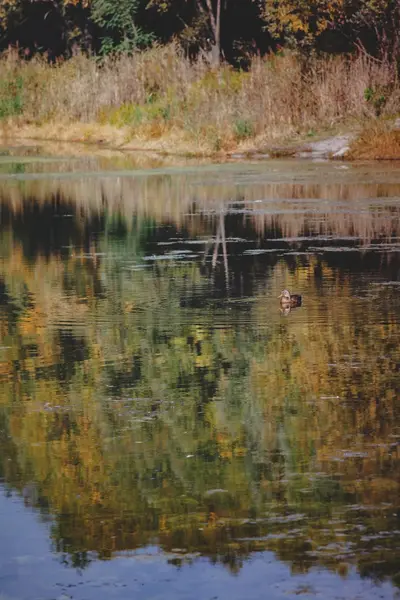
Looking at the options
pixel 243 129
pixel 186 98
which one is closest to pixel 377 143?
pixel 243 129

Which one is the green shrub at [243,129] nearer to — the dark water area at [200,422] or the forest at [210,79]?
the forest at [210,79]

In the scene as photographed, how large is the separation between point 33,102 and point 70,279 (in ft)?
118

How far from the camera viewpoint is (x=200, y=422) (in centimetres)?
716

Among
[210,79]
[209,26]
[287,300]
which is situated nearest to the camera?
[287,300]

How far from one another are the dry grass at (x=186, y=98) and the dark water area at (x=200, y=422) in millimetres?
18466

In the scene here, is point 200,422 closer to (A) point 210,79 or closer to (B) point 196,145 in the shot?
(B) point 196,145

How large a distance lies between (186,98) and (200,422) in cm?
3363

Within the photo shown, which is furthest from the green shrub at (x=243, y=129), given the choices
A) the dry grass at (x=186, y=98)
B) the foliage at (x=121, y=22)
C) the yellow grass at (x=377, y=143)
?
the foliage at (x=121, y=22)

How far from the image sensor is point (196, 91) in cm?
4019

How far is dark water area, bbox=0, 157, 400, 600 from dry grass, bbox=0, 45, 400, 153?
18.5m

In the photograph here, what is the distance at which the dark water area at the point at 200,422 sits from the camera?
16.4 ft

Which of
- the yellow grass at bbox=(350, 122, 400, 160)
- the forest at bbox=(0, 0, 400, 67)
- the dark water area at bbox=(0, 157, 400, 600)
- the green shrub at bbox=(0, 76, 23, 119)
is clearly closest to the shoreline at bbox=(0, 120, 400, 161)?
the yellow grass at bbox=(350, 122, 400, 160)

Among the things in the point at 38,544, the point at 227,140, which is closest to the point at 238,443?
the point at 38,544

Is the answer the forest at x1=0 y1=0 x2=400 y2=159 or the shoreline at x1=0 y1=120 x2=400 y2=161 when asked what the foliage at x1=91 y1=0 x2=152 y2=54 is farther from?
the shoreline at x1=0 y1=120 x2=400 y2=161
